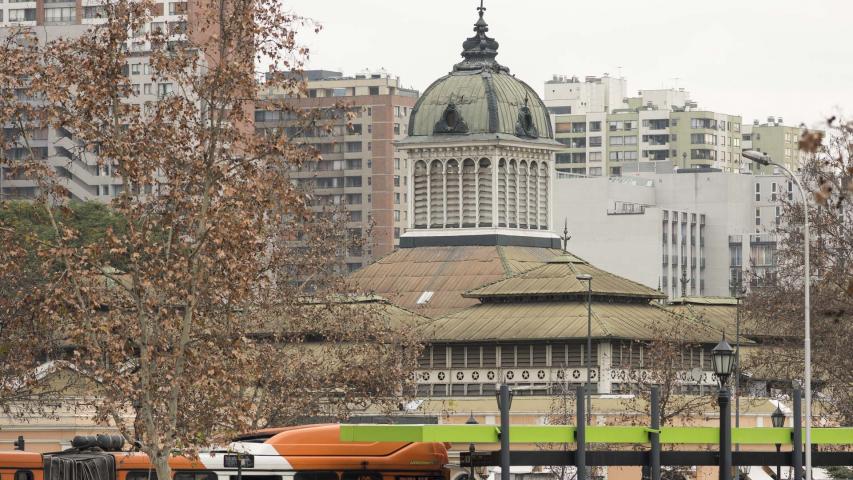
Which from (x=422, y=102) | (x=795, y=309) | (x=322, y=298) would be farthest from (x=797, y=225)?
(x=422, y=102)

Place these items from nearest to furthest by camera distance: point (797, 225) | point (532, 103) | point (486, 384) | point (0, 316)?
1. point (0, 316)
2. point (797, 225)
3. point (486, 384)
4. point (532, 103)

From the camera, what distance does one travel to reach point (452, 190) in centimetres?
11800

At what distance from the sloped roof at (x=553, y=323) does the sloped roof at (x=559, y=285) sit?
55 centimetres

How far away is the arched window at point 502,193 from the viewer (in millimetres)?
117375

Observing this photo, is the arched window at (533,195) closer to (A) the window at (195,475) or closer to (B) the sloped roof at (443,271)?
(B) the sloped roof at (443,271)

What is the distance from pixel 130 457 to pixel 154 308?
4901 millimetres

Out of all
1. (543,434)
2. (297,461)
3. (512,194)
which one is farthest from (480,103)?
(543,434)

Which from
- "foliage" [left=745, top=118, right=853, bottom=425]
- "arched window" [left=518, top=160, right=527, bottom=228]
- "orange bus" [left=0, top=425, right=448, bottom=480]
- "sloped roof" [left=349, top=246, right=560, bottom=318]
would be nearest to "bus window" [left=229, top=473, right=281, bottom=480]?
"orange bus" [left=0, top=425, right=448, bottom=480]

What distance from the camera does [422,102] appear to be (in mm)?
119500

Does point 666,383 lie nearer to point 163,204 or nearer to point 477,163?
point 477,163

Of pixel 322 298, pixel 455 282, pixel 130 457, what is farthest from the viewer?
pixel 455 282

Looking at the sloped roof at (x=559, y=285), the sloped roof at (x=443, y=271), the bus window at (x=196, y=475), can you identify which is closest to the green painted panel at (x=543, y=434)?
the bus window at (x=196, y=475)

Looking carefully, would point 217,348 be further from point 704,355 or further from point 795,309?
point 704,355

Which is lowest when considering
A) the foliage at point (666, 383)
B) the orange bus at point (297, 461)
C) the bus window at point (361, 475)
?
the foliage at point (666, 383)
